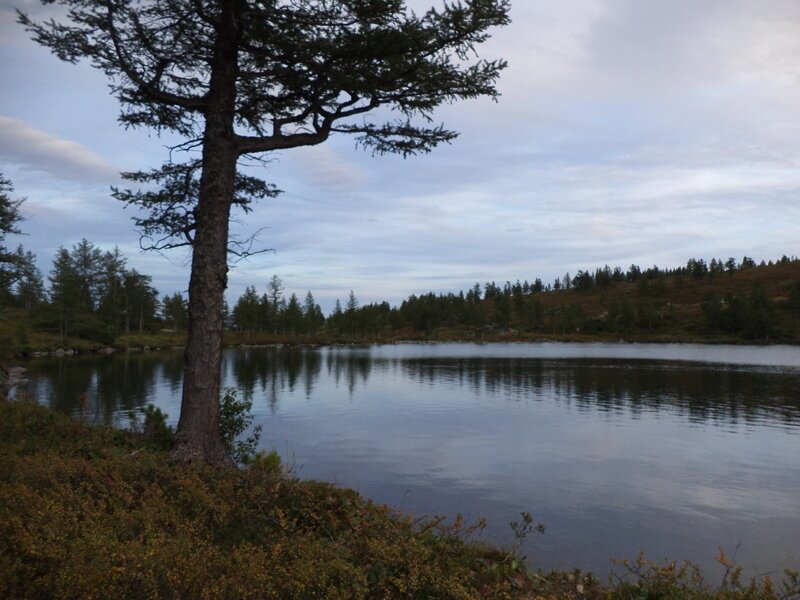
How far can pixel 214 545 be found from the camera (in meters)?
6.00

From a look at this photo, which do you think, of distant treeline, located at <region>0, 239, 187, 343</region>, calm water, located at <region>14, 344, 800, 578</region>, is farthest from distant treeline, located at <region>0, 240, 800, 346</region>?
calm water, located at <region>14, 344, 800, 578</region>

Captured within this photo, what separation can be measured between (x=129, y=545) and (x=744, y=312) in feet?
572

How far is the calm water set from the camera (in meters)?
13.2

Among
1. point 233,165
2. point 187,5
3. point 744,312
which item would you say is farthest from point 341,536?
point 744,312

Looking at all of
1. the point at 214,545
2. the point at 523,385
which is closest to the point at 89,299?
the point at 523,385

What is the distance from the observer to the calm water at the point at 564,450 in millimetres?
13156

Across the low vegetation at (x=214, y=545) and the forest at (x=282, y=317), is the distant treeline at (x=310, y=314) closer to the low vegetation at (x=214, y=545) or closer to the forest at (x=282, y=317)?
the forest at (x=282, y=317)

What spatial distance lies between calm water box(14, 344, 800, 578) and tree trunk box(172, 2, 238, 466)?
682cm

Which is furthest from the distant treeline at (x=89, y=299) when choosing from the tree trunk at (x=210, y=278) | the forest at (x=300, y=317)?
the tree trunk at (x=210, y=278)

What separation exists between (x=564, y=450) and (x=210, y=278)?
1701 centimetres

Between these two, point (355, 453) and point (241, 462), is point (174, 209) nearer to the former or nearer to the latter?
point (241, 462)

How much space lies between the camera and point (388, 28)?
9.95m

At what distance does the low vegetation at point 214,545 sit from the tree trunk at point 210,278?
1005mm

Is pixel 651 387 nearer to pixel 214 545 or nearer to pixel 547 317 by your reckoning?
pixel 214 545
